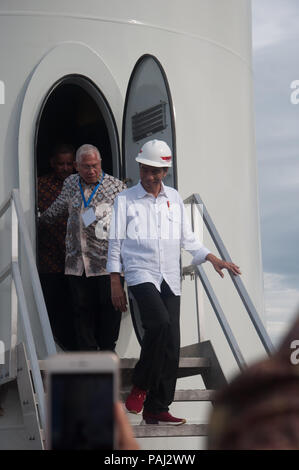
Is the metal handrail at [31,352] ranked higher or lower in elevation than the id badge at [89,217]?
lower

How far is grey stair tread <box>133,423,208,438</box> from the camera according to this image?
14.9ft

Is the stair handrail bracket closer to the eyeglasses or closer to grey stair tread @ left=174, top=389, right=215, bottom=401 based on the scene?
the eyeglasses

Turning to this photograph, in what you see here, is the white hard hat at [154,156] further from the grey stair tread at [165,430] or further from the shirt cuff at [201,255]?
the grey stair tread at [165,430]

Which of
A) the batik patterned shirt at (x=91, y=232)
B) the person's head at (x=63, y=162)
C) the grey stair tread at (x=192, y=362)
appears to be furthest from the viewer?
the person's head at (x=63, y=162)

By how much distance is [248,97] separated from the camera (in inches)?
283

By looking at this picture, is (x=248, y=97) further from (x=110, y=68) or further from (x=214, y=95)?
(x=110, y=68)

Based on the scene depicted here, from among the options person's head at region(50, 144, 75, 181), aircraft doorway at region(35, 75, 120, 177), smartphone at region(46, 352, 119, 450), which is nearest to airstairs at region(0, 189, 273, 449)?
person's head at region(50, 144, 75, 181)

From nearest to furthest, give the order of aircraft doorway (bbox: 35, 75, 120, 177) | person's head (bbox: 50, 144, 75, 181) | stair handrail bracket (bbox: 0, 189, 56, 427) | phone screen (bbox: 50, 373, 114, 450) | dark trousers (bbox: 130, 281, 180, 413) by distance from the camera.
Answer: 1. phone screen (bbox: 50, 373, 114, 450)
2. stair handrail bracket (bbox: 0, 189, 56, 427)
3. dark trousers (bbox: 130, 281, 180, 413)
4. person's head (bbox: 50, 144, 75, 181)
5. aircraft doorway (bbox: 35, 75, 120, 177)

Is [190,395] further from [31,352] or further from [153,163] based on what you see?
[153,163]

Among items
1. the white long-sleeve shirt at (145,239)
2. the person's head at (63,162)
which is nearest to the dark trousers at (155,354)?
the white long-sleeve shirt at (145,239)

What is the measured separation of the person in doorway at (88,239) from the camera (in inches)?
219

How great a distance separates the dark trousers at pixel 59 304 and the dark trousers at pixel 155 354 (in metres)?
1.59

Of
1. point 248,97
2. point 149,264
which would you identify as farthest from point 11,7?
point 149,264

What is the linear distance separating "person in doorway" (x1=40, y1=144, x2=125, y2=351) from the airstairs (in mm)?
303
